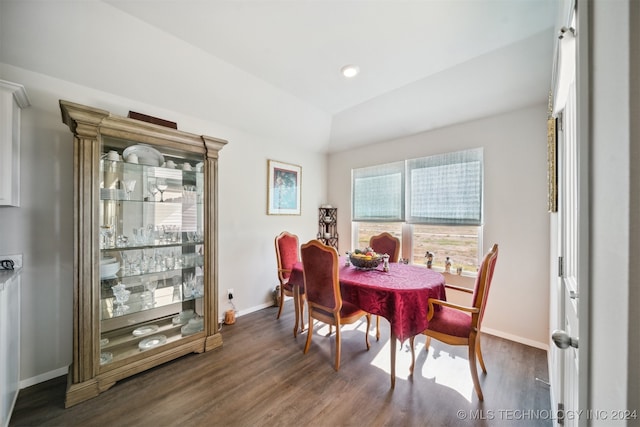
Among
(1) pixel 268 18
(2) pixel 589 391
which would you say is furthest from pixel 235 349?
(1) pixel 268 18

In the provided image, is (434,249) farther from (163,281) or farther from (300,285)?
(163,281)

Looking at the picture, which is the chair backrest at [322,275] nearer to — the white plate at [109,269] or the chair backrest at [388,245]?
the chair backrest at [388,245]

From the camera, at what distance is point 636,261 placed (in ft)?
1.16

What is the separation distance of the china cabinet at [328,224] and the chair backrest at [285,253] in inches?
41.5

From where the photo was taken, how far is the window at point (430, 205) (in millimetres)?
3062

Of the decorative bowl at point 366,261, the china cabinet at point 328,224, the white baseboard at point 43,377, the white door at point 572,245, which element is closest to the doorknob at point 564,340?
the white door at point 572,245

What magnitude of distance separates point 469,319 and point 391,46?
2.51 m

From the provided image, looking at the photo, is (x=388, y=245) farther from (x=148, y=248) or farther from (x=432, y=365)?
(x=148, y=248)

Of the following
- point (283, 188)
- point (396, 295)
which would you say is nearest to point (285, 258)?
point (283, 188)

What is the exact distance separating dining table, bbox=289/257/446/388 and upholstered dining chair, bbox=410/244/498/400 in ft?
Result: 0.40

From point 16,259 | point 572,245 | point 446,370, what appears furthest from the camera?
point 446,370

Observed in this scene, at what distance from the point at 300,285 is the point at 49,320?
225 cm

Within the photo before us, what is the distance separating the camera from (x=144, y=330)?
7.74 feet

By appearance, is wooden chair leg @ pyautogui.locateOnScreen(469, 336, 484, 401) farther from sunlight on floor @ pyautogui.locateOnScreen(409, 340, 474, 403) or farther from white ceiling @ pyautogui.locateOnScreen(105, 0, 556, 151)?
white ceiling @ pyautogui.locateOnScreen(105, 0, 556, 151)
